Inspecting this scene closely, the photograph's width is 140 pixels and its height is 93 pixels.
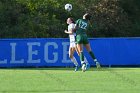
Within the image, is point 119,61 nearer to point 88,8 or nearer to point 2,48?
point 2,48

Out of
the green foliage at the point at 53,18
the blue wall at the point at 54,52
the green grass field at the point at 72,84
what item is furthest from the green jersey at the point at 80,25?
the green foliage at the point at 53,18

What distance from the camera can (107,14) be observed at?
3419cm

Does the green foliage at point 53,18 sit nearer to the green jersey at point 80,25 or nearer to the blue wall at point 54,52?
the blue wall at point 54,52

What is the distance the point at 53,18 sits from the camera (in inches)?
1192

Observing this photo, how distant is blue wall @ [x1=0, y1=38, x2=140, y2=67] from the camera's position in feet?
74.4

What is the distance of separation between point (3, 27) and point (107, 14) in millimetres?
8221

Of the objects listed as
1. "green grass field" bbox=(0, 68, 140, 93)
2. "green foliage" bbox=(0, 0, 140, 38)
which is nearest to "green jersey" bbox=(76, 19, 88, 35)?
"green grass field" bbox=(0, 68, 140, 93)

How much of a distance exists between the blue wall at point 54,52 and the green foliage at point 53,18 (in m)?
5.66

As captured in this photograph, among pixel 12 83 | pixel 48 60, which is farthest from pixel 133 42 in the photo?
pixel 12 83

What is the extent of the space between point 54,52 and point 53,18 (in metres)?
7.63

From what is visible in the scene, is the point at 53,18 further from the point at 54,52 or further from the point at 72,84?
the point at 72,84

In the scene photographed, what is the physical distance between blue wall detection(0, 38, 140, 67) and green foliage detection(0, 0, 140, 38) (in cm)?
566

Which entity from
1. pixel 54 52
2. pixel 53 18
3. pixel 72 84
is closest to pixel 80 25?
pixel 54 52

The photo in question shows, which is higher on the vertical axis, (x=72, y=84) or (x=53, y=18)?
(x=53, y=18)
